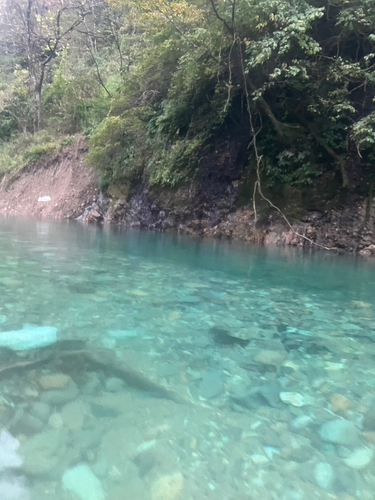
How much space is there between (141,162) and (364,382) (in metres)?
12.8

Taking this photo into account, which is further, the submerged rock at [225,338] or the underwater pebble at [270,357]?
the submerged rock at [225,338]

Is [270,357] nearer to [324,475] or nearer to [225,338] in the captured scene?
[225,338]

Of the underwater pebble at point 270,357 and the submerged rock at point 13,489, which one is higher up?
the underwater pebble at point 270,357

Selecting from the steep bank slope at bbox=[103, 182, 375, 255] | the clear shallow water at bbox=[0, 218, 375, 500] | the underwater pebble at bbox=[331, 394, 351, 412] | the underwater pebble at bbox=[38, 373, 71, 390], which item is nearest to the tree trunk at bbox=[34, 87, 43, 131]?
the steep bank slope at bbox=[103, 182, 375, 255]

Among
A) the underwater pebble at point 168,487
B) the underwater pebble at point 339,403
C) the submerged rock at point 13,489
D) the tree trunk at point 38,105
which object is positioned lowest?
the underwater pebble at point 168,487

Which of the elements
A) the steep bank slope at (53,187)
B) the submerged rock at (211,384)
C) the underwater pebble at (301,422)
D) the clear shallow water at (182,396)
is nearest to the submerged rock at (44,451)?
the clear shallow water at (182,396)

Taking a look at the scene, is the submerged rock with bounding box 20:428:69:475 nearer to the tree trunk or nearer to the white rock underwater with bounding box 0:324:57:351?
the white rock underwater with bounding box 0:324:57:351

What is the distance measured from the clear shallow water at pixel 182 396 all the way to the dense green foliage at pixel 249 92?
669 cm

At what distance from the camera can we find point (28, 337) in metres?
2.10

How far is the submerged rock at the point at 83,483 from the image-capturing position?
1083mm

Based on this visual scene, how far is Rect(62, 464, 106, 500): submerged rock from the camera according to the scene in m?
1.08

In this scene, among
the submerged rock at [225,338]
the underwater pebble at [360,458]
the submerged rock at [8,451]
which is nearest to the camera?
the submerged rock at [8,451]

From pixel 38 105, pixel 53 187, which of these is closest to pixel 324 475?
pixel 53 187

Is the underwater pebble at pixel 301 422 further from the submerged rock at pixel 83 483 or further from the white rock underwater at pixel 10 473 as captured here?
the white rock underwater at pixel 10 473
